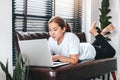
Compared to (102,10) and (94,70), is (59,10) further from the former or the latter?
(94,70)

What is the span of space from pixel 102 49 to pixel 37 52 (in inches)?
56.6

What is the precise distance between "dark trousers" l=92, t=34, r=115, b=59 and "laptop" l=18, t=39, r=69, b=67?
1.14 m

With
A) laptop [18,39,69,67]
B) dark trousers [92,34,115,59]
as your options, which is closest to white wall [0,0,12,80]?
laptop [18,39,69,67]

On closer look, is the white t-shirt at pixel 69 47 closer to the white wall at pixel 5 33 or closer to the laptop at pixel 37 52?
the laptop at pixel 37 52

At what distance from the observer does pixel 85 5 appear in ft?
14.1

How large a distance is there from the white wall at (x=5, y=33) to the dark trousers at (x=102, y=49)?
4.35ft

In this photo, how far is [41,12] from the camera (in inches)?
143

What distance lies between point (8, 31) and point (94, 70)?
1.11 metres

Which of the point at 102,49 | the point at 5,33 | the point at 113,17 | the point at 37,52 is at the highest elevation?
the point at 113,17

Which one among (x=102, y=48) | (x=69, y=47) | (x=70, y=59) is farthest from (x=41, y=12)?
(x=70, y=59)

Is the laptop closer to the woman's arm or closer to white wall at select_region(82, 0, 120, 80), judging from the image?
the woman's arm

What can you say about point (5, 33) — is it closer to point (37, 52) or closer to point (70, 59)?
point (37, 52)

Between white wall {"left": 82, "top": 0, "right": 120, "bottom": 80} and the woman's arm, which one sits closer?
the woman's arm

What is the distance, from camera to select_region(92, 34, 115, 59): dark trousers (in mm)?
3345
